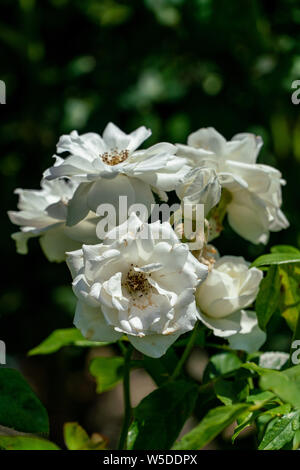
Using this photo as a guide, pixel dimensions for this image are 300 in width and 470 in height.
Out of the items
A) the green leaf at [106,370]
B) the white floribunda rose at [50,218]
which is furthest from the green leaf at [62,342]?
the white floribunda rose at [50,218]

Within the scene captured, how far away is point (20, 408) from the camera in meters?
0.71

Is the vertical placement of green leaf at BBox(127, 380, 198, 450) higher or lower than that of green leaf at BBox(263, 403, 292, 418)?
lower

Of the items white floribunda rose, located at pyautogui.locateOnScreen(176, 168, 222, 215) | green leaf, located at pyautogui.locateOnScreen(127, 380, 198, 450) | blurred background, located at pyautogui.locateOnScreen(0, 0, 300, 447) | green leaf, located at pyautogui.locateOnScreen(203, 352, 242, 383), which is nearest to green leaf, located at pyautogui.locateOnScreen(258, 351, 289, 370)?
green leaf, located at pyautogui.locateOnScreen(203, 352, 242, 383)

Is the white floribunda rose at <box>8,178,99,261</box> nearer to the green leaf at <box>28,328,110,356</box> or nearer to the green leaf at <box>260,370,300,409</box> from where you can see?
the green leaf at <box>28,328,110,356</box>

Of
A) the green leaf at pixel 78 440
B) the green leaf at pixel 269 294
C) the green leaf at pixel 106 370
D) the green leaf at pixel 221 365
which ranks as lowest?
the green leaf at pixel 78 440

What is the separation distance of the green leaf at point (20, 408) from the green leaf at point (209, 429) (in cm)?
17

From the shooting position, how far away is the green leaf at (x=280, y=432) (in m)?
0.70

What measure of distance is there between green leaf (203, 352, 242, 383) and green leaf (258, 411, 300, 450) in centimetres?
17

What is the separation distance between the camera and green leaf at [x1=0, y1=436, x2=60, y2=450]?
0.73 metres

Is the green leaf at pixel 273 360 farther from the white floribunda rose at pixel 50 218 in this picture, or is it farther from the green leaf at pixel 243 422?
the white floribunda rose at pixel 50 218

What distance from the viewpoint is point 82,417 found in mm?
2418

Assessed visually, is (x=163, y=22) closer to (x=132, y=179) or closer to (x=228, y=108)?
(x=228, y=108)

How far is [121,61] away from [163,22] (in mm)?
166
